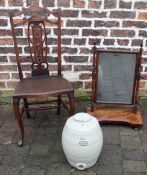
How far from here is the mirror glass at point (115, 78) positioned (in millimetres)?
3143

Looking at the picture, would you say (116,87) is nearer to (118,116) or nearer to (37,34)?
(118,116)

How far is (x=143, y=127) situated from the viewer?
10.6 feet

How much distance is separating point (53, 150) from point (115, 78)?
99 centimetres

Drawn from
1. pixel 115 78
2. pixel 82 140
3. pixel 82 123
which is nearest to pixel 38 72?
pixel 115 78

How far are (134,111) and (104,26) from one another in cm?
96

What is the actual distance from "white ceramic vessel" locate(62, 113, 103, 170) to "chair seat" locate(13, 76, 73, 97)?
0.36 metres

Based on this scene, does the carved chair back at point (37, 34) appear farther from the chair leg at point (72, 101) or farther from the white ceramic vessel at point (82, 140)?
the white ceramic vessel at point (82, 140)

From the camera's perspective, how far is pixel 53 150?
2.89m

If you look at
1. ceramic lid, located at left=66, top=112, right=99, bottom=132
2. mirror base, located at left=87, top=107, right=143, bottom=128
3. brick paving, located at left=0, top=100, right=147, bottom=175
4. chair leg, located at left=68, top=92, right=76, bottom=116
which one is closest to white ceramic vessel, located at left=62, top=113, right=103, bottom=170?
Result: ceramic lid, located at left=66, top=112, right=99, bottom=132

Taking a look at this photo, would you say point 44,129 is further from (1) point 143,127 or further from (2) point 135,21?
(2) point 135,21

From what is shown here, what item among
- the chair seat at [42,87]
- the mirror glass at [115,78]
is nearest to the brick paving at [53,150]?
the mirror glass at [115,78]

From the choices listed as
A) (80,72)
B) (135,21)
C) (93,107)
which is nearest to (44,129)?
(93,107)

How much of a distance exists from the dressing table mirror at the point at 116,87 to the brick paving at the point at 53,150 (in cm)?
12

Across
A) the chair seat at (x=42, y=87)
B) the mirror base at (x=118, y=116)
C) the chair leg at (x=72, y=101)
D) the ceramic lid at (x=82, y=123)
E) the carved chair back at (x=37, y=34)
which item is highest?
the carved chair back at (x=37, y=34)
